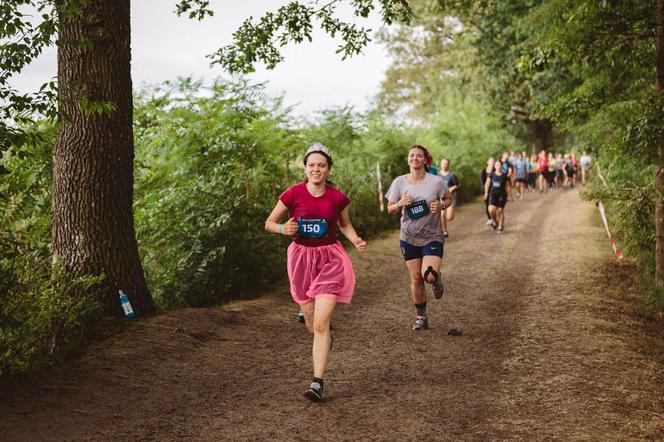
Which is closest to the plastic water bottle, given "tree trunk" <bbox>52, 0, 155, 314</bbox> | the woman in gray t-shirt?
"tree trunk" <bbox>52, 0, 155, 314</bbox>

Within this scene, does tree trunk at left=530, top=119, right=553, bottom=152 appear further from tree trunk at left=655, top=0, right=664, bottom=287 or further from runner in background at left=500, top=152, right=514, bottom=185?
tree trunk at left=655, top=0, right=664, bottom=287

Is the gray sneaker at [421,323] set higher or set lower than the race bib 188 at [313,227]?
lower

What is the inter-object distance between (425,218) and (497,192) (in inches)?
424

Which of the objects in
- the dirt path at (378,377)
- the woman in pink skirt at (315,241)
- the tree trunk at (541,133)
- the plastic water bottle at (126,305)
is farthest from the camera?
the tree trunk at (541,133)

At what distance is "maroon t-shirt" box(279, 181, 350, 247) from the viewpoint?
19.4 feet

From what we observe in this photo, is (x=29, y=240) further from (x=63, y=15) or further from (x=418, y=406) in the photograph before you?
(x=418, y=406)

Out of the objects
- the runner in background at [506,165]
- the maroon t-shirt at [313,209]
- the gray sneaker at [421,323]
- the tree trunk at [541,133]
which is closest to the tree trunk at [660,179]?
the gray sneaker at [421,323]

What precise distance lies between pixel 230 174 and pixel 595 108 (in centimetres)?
581

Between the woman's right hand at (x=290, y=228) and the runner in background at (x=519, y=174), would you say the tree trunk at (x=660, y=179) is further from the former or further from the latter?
the runner in background at (x=519, y=174)

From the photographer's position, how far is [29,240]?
817 centimetres

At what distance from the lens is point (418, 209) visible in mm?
7879

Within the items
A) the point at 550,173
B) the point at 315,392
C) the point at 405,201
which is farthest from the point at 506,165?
the point at 550,173

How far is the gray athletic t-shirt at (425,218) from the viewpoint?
26.0ft

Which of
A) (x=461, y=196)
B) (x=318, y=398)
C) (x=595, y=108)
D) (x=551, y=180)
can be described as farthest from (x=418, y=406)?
(x=551, y=180)
